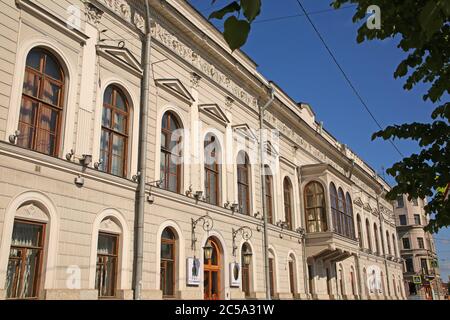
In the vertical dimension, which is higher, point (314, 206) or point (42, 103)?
point (314, 206)

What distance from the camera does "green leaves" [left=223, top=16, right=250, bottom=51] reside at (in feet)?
7.13

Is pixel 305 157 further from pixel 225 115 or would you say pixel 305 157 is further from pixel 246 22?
pixel 246 22

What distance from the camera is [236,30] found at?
2176mm

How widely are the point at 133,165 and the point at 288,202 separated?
12768 mm

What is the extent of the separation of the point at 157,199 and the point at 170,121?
3009mm

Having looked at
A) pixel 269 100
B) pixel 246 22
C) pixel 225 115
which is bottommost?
pixel 246 22

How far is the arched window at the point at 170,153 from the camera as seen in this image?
15.1 m

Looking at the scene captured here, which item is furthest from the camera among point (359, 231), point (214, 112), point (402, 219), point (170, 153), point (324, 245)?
point (402, 219)

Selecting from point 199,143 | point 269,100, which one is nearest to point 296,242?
point 269,100

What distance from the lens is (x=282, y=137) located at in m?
24.3

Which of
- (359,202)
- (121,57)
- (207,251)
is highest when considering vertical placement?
(359,202)

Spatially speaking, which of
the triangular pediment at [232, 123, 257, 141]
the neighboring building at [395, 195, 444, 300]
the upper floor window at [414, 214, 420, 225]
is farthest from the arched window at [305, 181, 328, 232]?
the upper floor window at [414, 214, 420, 225]

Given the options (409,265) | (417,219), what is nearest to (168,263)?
(409,265)

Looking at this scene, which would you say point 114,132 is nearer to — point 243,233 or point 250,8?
point 243,233
